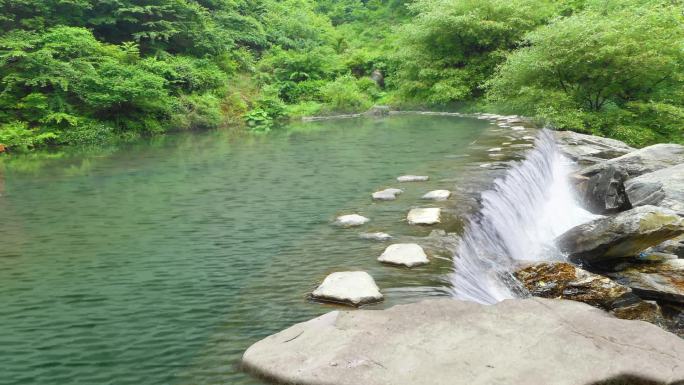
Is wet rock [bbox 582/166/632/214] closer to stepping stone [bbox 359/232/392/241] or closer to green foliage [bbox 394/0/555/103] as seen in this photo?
stepping stone [bbox 359/232/392/241]

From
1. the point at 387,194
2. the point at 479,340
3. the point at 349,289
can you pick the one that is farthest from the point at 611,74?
the point at 479,340

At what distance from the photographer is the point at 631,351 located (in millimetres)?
2840

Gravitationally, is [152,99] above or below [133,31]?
below

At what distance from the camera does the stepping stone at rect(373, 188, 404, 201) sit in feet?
23.2

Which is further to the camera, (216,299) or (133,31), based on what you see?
(133,31)

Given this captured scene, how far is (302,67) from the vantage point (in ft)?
101

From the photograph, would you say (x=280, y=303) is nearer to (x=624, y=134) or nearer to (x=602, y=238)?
(x=602, y=238)

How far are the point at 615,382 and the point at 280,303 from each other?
233cm

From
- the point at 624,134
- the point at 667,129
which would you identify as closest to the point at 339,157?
the point at 624,134

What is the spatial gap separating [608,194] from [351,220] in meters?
5.11

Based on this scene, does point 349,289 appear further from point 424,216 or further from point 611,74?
point 611,74

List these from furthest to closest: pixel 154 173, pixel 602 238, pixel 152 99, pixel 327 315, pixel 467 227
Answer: pixel 152 99
pixel 154 173
pixel 602 238
pixel 467 227
pixel 327 315

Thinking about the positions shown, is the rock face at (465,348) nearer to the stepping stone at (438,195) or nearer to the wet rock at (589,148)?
the stepping stone at (438,195)

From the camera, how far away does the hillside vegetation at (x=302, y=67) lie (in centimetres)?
1447
